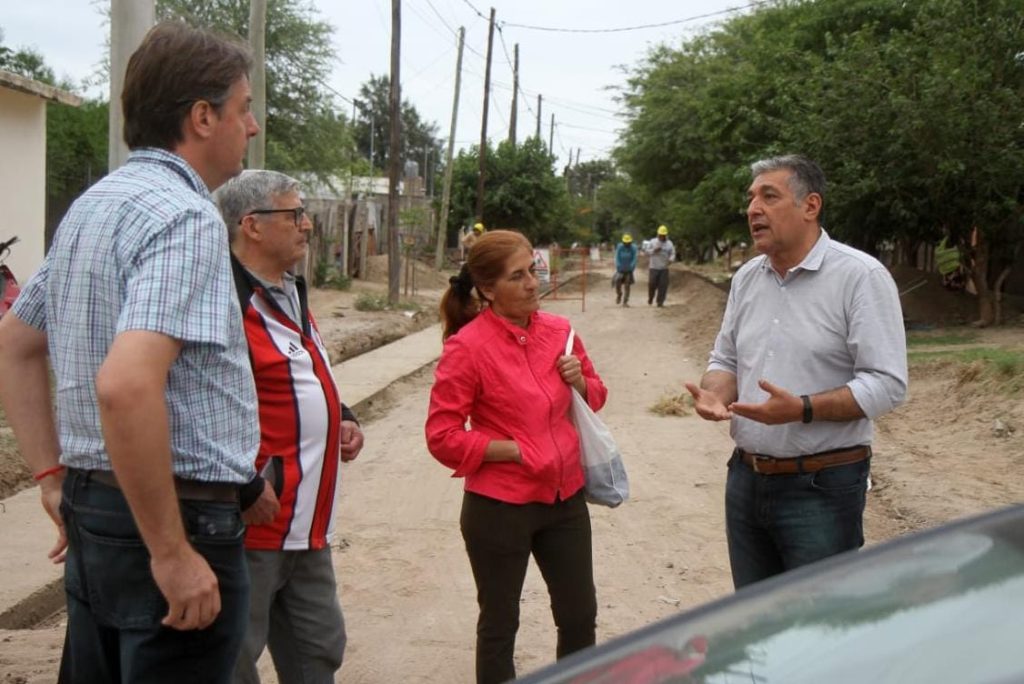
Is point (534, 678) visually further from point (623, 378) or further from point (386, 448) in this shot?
point (623, 378)

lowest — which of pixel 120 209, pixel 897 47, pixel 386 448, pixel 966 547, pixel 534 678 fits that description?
pixel 386 448

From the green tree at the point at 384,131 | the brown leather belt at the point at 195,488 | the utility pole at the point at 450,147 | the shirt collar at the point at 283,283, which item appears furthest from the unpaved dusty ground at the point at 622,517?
the green tree at the point at 384,131

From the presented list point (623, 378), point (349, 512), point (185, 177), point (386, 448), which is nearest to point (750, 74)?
point (623, 378)

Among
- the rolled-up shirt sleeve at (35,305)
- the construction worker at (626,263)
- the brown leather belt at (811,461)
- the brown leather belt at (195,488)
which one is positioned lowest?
the construction worker at (626,263)

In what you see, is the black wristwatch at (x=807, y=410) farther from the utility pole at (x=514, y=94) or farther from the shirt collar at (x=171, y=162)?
the utility pole at (x=514, y=94)

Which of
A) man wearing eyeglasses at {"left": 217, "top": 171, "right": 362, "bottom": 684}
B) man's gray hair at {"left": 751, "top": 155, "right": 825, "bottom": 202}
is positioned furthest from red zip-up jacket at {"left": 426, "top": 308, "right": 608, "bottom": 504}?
man's gray hair at {"left": 751, "top": 155, "right": 825, "bottom": 202}

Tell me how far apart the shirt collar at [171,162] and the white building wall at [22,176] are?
15489 millimetres

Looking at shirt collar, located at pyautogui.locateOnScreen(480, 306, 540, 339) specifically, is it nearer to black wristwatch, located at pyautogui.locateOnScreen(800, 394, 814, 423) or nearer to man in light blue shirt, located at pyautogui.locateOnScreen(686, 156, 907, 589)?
man in light blue shirt, located at pyautogui.locateOnScreen(686, 156, 907, 589)

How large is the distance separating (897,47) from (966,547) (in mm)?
17275

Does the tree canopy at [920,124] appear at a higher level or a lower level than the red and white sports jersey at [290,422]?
higher

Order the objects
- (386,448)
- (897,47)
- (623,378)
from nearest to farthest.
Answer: (386,448)
(623,378)
(897,47)

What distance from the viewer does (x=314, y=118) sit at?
41.6 m

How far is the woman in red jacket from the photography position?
400 centimetres

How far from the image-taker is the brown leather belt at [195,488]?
2.54 m
